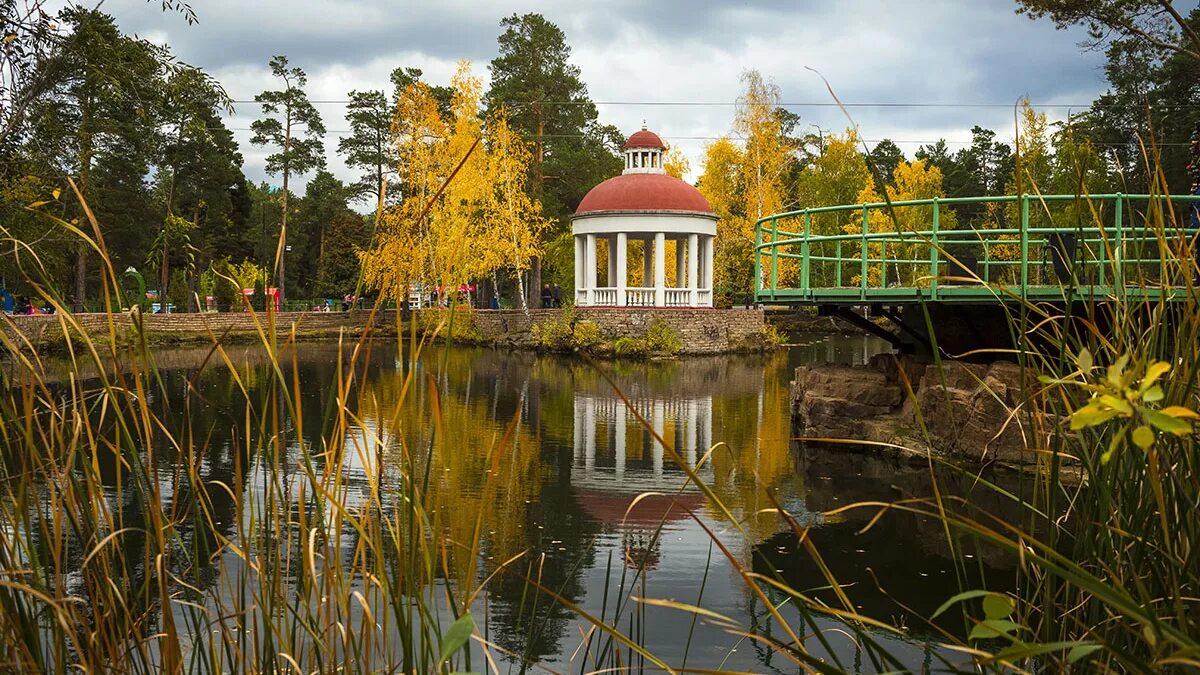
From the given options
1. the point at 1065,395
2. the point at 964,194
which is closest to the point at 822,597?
the point at 1065,395

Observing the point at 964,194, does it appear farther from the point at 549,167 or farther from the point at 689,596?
the point at 689,596

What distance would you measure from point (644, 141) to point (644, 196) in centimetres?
309

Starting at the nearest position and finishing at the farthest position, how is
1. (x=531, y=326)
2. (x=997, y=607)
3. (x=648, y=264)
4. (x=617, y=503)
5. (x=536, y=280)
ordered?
(x=997, y=607) < (x=617, y=503) < (x=531, y=326) < (x=648, y=264) < (x=536, y=280)

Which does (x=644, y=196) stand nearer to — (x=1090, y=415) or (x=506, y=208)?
(x=506, y=208)

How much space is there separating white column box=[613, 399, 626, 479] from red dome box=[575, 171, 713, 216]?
14.3 m

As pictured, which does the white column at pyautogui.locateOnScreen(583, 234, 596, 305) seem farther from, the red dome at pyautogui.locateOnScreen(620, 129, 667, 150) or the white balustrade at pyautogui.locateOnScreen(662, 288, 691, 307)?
the red dome at pyautogui.locateOnScreen(620, 129, 667, 150)

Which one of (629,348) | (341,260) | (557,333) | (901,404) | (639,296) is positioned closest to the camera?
(901,404)

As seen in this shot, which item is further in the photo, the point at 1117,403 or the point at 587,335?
the point at 587,335

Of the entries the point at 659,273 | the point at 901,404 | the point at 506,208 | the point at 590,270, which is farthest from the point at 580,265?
the point at 901,404

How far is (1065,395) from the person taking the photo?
1851 mm

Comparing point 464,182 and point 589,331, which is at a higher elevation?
point 464,182

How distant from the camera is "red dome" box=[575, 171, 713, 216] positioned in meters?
27.2

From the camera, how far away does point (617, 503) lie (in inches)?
278

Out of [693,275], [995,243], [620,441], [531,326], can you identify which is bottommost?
[620,441]
